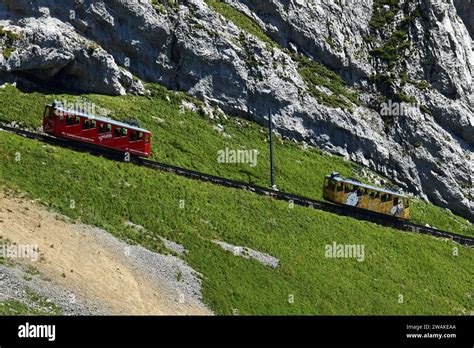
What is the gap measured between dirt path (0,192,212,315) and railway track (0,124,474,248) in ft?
35.4

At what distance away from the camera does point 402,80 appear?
84.7 meters

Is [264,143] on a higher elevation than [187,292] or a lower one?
higher

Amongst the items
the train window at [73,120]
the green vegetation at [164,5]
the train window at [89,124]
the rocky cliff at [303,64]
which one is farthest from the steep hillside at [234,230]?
the green vegetation at [164,5]

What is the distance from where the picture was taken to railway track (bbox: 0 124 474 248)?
154ft

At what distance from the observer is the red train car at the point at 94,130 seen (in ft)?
154

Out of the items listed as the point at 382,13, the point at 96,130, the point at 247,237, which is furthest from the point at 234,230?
the point at 382,13

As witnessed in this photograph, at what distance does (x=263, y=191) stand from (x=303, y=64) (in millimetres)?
31931

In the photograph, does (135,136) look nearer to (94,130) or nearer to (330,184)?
(94,130)

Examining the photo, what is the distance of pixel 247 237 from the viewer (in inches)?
1746

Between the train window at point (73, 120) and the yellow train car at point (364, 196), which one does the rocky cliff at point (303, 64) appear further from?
the yellow train car at point (364, 196)

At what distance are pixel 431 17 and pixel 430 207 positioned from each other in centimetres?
3090

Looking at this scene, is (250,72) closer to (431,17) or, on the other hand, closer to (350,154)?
(350,154)
